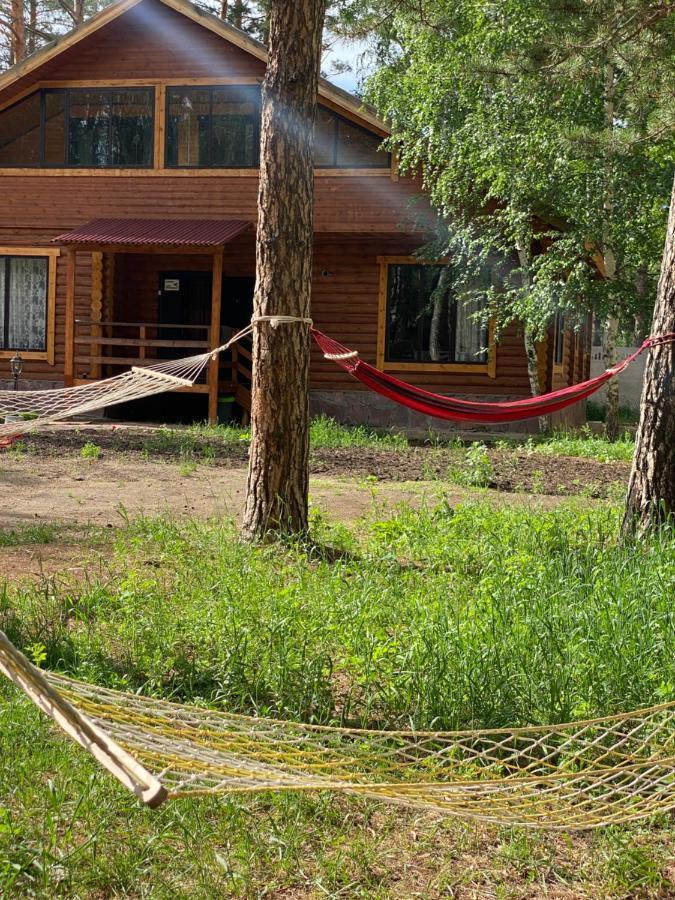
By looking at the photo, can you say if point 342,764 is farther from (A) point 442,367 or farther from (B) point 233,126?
(B) point 233,126

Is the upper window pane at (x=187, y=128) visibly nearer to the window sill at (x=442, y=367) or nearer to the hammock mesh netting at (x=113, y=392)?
the window sill at (x=442, y=367)

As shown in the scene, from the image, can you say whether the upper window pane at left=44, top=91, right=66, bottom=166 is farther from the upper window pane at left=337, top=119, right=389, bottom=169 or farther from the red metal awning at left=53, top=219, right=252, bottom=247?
the upper window pane at left=337, top=119, right=389, bottom=169

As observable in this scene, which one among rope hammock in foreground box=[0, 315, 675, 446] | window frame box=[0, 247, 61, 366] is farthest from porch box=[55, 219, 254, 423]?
rope hammock in foreground box=[0, 315, 675, 446]

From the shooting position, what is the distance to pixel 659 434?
493 cm

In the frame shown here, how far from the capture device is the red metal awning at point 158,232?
1407 centimetres

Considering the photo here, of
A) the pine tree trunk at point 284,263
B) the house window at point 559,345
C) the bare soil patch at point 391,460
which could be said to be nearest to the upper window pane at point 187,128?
the bare soil patch at point 391,460

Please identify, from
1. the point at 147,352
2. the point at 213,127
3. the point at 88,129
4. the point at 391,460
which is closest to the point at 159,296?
the point at 147,352

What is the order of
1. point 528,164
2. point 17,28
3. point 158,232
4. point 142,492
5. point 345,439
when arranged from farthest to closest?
point 17,28, point 158,232, point 528,164, point 345,439, point 142,492

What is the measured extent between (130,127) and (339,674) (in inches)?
553

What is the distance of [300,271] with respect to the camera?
17.5ft

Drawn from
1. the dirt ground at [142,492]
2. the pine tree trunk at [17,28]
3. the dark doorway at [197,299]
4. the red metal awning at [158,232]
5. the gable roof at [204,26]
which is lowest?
the dirt ground at [142,492]

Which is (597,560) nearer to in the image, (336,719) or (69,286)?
(336,719)

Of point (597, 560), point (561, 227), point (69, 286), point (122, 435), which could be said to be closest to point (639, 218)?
point (561, 227)

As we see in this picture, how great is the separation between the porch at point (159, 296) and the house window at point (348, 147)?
5.39 ft
